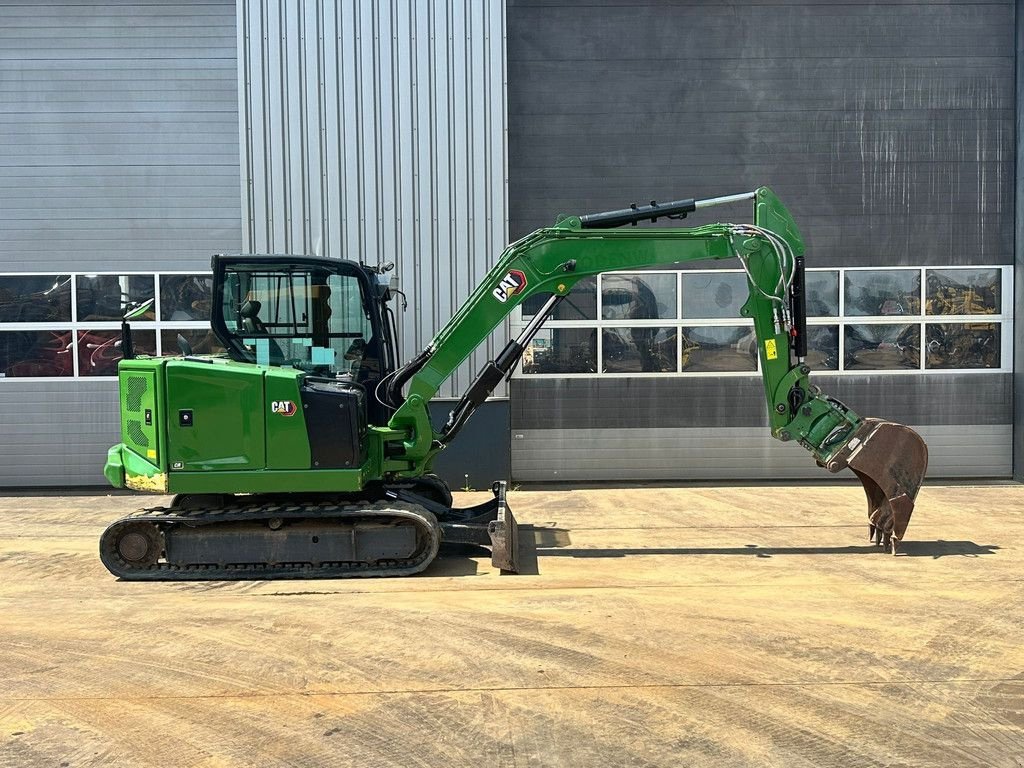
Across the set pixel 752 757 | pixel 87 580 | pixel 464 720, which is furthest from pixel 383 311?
pixel 752 757

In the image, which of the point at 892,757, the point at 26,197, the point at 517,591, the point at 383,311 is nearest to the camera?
the point at 892,757

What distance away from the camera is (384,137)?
11.6m

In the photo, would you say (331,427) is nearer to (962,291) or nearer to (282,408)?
(282,408)

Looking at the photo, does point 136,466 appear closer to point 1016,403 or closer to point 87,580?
point 87,580

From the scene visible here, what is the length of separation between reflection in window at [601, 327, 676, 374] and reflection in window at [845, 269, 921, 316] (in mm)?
2587

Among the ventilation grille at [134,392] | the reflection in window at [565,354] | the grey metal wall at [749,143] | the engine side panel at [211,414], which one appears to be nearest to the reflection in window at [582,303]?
the reflection in window at [565,354]

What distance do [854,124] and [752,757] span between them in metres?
10.3

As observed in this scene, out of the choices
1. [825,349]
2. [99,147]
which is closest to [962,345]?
[825,349]

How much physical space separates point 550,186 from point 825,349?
4.51 meters

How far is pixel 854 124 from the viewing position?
12.0 m

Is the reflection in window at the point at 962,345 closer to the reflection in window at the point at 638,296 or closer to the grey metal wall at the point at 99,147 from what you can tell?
the reflection in window at the point at 638,296

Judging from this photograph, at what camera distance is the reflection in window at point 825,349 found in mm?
12148

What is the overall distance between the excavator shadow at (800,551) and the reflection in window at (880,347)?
427cm

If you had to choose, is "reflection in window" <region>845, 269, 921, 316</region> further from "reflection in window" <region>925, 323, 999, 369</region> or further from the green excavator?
the green excavator
